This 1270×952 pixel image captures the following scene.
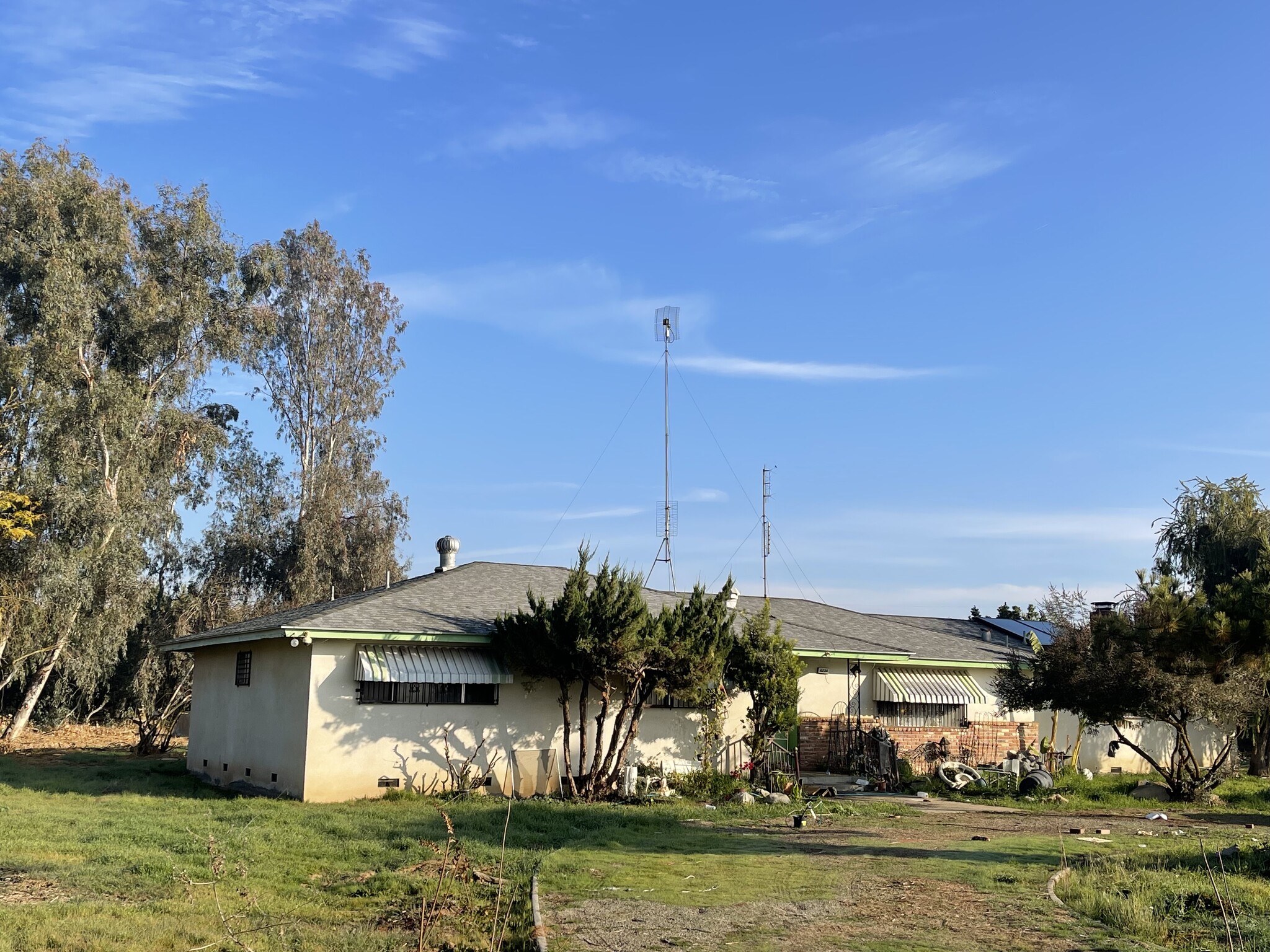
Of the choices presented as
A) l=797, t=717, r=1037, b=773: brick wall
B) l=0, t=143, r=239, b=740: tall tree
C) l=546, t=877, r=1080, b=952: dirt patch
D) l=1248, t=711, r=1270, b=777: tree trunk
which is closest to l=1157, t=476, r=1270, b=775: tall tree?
l=1248, t=711, r=1270, b=777: tree trunk

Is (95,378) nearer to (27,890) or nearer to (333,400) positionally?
(333,400)

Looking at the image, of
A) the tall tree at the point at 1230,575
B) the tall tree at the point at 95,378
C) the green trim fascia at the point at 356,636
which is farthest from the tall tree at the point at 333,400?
the tall tree at the point at 1230,575

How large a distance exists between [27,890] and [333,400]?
3164cm

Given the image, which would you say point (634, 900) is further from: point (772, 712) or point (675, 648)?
point (772, 712)

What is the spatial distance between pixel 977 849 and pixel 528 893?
6.45m

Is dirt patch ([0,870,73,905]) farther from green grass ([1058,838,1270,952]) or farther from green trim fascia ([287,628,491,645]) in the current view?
green grass ([1058,838,1270,952])

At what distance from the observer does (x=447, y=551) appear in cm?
2588

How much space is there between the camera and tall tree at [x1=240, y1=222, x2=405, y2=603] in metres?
37.1

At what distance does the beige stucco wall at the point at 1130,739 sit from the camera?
26688mm

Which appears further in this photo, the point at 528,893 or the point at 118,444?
the point at 118,444

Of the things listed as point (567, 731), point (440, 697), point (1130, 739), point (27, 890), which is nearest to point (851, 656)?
point (567, 731)

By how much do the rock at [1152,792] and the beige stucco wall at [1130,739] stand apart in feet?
11.8

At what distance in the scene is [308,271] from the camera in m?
40.1

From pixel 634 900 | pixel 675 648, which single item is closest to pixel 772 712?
pixel 675 648
